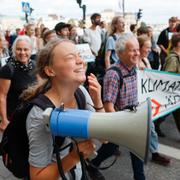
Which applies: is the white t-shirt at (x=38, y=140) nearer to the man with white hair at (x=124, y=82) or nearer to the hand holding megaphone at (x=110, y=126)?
the hand holding megaphone at (x=110, y=126)

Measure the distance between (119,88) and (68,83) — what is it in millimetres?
1207

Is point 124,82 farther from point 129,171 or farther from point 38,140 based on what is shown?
point 38,140

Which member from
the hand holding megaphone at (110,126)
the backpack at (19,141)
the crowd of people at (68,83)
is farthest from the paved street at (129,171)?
the hand holding megaphone at (110,126)

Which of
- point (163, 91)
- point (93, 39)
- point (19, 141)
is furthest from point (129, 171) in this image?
point (93, 39)

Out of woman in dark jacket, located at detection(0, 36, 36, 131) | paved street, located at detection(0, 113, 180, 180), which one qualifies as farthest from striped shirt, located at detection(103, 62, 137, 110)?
paved street, located at detection(0, 113, 180, 180)

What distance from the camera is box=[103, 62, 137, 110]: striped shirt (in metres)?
2.53

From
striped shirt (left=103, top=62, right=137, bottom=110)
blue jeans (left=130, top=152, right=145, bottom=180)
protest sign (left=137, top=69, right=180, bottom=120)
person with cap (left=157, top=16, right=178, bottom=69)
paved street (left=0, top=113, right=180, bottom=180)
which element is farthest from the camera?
person with cap (left=157, top=16, right=178, bottom=69)

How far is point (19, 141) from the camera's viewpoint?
55.2 inches

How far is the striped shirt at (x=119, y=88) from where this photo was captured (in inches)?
99.5

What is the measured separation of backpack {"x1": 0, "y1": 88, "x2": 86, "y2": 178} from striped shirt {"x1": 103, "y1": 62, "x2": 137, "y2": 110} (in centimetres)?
121

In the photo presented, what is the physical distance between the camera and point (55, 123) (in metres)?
1.06

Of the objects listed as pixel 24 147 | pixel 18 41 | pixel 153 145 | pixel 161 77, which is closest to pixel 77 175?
pixel 24 147

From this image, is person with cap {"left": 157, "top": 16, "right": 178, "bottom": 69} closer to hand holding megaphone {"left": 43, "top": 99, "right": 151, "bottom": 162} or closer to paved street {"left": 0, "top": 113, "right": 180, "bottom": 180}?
paved street {"left": 0, "top": 113, "right": 180, "bottom": 180}

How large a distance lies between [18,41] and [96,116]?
221 cm
